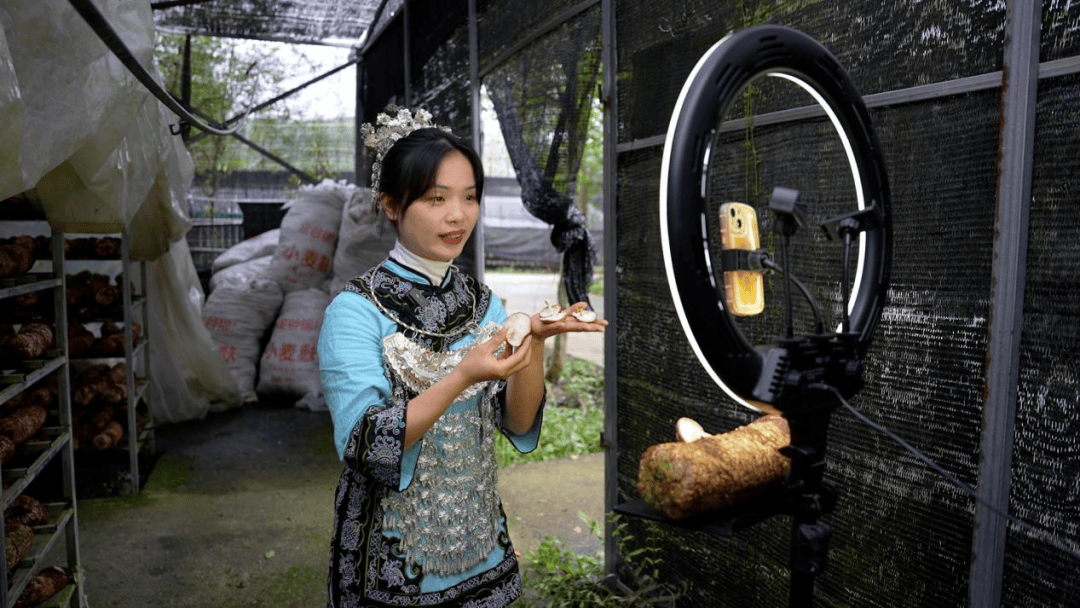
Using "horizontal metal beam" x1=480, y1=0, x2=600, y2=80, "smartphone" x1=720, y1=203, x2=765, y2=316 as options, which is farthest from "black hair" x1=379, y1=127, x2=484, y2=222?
"horizontal metal beam" x1=480, y1=0, x2=600, y2=80

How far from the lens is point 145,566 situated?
142 inches

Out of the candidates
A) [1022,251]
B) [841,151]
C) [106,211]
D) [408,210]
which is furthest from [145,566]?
[1022,251]

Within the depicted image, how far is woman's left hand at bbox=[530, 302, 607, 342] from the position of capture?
1.40 metres

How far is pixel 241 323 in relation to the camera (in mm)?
6672

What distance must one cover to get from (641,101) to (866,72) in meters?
0.94

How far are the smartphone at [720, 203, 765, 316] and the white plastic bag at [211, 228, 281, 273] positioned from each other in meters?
7.02

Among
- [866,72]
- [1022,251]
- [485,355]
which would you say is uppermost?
[866,72]

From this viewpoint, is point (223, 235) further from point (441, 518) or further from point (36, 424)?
point (441, 518)

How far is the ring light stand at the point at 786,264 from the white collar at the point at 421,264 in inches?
33.1

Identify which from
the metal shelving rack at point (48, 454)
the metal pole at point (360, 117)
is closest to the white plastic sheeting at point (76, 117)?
the metal shelving rack at point (48, 454)

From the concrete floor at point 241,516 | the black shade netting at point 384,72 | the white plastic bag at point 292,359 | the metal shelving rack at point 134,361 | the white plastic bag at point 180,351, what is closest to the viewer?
the concrete floor at point 241,516

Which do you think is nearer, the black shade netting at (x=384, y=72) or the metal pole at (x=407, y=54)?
the metal pole at (x=407, y=54)

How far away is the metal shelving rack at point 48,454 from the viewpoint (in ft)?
7.81

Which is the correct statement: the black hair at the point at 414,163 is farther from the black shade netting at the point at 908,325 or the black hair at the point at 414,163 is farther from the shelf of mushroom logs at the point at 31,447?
the shelf of mushroom logs at the point at 31,447
